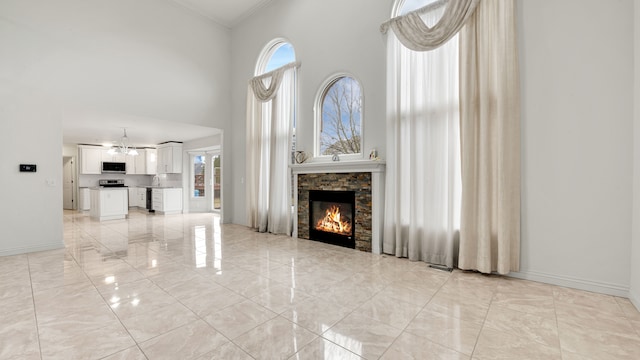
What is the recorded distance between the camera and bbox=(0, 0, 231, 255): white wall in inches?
156

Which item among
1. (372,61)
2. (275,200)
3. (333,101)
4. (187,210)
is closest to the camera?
(372,61)

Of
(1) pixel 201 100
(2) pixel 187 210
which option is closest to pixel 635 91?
(1) pixel 201 100

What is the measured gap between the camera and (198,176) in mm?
9477

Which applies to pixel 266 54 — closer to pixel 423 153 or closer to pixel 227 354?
pixel 423 153

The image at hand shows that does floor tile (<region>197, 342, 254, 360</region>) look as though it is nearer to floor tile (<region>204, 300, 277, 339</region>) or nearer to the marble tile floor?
the marble tile floor

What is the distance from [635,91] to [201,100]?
22.6 ft

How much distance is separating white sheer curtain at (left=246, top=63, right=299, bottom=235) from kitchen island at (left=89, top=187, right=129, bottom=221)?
448cm

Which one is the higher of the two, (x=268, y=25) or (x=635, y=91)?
(x=268, y=25)

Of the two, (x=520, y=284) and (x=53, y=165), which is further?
(x=53, y=165)

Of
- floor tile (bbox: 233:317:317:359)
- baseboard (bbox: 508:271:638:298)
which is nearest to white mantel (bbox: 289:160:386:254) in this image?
baseboard (bbox: 508:271:638:298)

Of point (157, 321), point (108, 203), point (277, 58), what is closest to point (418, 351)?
point (157, 321)

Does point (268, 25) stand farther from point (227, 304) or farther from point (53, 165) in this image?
point (227, 304)

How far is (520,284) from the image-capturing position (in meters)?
2.76

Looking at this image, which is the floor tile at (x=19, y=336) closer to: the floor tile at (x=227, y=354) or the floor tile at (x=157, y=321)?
the floor tile at (x=157, y=321)
